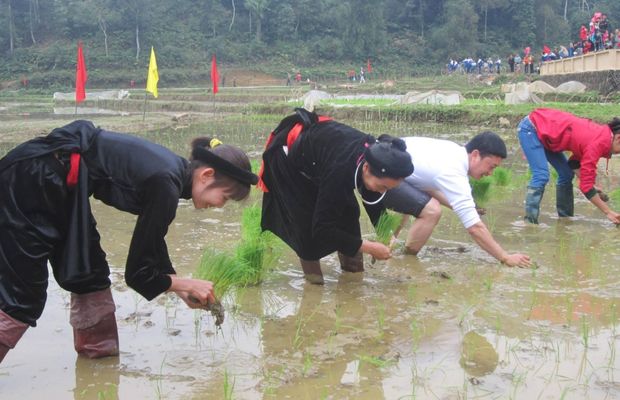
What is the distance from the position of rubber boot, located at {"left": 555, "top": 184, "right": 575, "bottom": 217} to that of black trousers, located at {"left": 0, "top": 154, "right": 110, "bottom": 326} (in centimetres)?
465

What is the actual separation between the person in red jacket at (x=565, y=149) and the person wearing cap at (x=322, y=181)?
2.12 meters

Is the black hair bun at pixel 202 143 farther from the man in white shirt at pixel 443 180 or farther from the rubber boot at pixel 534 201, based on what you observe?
the rubber boot at pixel 534 201

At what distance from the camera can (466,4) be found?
59.9m

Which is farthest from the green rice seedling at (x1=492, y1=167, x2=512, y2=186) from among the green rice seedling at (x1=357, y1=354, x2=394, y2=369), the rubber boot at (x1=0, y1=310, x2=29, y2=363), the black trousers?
the rubber boot at (x1=0, y1=310, x2=29, y2=363)

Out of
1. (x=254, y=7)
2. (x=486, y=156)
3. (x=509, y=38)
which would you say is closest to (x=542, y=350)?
(x=486, y=156)

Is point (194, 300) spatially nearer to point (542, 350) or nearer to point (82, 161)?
point (82, 161)

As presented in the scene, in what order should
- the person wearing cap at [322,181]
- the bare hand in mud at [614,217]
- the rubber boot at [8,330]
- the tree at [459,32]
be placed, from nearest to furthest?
the rubber boot at [8,330] → the person wearing cap at [322,181] → the bare hand in mud at [614,217] → the tree at [459,32]

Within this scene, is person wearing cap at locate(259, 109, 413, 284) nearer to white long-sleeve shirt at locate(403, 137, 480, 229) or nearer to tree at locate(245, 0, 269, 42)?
white long-sleeve shirt at locate(403, 137, 480, 229)

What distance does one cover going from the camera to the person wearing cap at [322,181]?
3.34 meters

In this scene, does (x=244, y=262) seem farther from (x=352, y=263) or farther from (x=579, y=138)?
(x=579, y=138)

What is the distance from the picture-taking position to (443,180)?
4.12m

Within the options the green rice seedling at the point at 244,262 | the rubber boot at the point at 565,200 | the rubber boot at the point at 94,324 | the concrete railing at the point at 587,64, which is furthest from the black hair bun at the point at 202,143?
the concrete railing at the point at 587,64

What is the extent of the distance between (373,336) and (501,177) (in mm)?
4298

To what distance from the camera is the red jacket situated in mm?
5344
